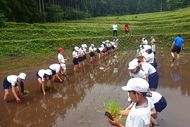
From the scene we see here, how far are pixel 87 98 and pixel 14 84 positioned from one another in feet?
9.05

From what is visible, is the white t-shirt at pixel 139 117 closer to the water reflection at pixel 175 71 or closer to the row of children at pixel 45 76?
the row of children at pixel 45 76

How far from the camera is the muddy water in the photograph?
9.71 m

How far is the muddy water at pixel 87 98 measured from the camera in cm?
971

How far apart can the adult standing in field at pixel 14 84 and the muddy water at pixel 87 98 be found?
0.30m

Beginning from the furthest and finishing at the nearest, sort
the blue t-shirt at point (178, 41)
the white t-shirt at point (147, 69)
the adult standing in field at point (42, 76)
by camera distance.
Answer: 1. the blue t-shirt at point (178, 41)
2. the adult standing in field at point (42, 76)
3. the white t-shirt at point (147, 69)

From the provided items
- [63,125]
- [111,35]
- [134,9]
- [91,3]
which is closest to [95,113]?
[63,125]

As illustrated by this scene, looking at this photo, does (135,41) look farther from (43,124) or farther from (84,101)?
(43,124)

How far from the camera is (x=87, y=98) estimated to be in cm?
1242

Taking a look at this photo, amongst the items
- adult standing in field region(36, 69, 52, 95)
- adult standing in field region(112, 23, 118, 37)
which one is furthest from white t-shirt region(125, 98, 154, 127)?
adult standing in field region(112, 23, 118, 37)

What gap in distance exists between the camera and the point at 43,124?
31.7 ft

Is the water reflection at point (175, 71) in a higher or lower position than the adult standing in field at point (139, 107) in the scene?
lower

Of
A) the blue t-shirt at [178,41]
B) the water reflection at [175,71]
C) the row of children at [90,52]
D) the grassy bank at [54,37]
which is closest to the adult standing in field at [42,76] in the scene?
the row of children at [90,52]

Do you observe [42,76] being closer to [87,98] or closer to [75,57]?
[87,98]

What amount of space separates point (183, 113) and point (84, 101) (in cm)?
374
